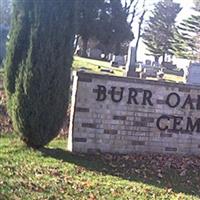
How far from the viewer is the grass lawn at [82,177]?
626 centimetres

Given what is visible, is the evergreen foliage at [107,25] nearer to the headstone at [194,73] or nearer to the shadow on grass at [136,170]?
the headstone at [194,73]

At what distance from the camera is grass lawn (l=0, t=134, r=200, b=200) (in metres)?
6.26

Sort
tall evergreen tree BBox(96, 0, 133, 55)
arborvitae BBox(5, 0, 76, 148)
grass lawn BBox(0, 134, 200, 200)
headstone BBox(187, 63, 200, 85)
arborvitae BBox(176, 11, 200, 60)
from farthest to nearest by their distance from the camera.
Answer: arborvitae BBox(176, 11, 200, 60) < tall evergreen tree BBox(96, 0, 133, 55) < headstone BBox(187, 63, 200, 85) < arborvitae BBox(5, 0, 76, 148) < grass lawn BBox(0, 134, 200, 200)

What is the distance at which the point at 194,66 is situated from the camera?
68.5 feet

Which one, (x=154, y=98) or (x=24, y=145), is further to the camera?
(x=154, y=98)

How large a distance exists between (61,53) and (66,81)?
18.8 inches

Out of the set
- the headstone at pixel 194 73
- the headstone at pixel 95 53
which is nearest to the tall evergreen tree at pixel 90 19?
the headstone at pixel 95 53

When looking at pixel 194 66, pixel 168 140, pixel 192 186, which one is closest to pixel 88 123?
pixel 168 140

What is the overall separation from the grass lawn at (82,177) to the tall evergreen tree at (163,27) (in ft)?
221

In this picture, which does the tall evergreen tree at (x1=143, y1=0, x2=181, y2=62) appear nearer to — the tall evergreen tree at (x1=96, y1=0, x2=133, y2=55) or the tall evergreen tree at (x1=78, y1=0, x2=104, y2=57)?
the tall evergreen tree at (x1=96, y1=0, x2=133, y2=55)

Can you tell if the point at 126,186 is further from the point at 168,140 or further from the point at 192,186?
the point at 168,140

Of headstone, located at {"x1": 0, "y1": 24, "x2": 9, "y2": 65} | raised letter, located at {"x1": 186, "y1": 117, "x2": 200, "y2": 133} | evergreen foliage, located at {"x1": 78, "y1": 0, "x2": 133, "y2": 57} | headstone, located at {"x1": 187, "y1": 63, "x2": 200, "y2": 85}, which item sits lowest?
raised letter, located at {"x1": 186, "y1": 117, "x2": 200, "y2": 133}

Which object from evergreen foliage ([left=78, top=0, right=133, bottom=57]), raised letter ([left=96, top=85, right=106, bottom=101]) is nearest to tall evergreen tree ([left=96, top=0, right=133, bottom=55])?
evergreen foliage ([left=78, top=0, right=133, bottom=57])

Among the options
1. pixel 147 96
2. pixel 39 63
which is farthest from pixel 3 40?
pixel 39 63
